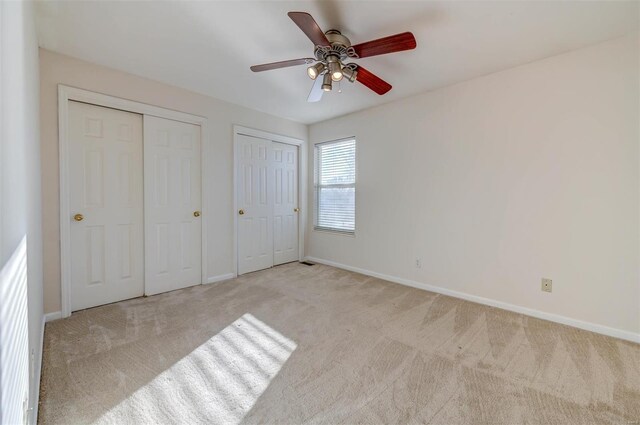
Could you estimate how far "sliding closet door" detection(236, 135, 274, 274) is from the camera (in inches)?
147

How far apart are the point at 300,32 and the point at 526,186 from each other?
242 centimetres

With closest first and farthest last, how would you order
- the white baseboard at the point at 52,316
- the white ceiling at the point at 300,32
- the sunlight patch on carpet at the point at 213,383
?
1. the sunlight patch on carpet at the point at 213,383
2. the white ceiling at the point at 300,32
3. the white baseboard at the point at 52,316

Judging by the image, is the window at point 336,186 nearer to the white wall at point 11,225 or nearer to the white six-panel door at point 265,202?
the white six-panel door at point 265,202

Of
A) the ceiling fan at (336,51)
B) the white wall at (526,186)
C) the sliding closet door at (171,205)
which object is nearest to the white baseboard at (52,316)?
the sliding closet door at (171,205)

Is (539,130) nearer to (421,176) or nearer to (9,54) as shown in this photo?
(421,176)

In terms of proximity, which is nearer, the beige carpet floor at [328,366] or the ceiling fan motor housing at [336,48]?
the beige carpet floor at [328,366]

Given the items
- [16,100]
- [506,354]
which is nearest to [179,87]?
[16,100]

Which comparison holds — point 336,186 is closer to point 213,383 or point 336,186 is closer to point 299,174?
point 299,174

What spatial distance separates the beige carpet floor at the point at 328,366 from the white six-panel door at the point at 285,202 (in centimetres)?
161

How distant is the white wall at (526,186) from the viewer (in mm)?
2156

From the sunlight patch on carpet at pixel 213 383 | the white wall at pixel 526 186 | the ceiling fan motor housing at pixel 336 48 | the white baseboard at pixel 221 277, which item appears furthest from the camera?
the white baseboard at pixel 221 277

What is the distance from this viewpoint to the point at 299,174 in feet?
14.9

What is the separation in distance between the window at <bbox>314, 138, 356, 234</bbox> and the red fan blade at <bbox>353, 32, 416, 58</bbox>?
2.17 m

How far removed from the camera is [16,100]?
3.48 ft
